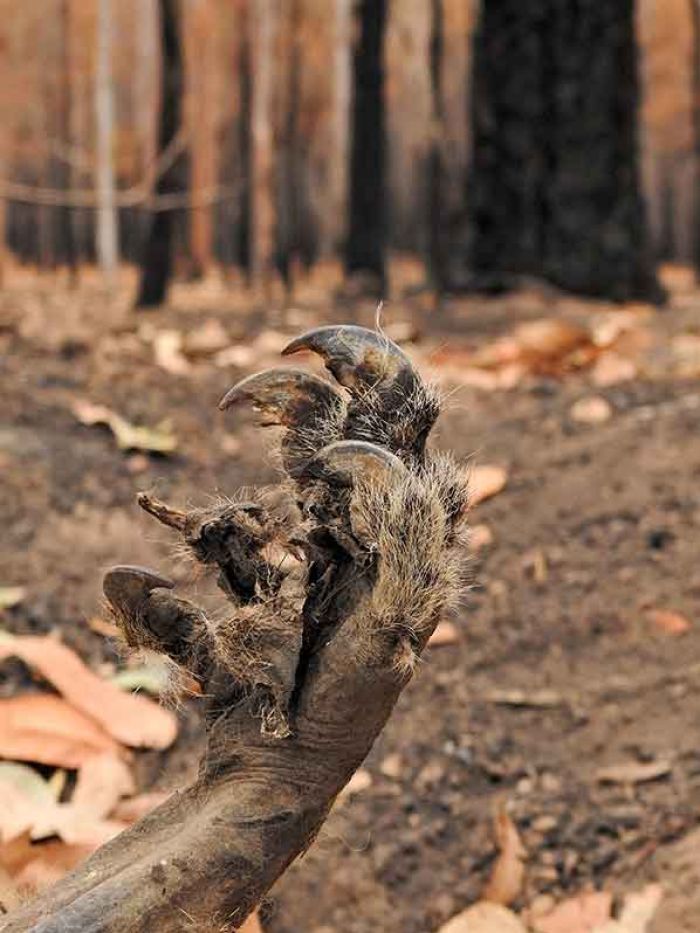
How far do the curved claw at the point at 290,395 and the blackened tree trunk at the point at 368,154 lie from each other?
881 cm

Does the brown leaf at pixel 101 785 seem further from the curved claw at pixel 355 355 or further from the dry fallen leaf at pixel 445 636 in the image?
the curved claw at pixel 355 355

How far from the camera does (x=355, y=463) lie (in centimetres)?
132

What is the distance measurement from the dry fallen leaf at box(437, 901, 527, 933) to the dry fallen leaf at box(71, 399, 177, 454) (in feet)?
6.75

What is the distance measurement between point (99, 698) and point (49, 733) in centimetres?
16

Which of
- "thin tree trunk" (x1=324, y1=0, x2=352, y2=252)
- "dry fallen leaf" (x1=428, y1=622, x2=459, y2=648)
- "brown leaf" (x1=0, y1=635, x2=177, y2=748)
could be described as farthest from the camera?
"thin tree trunk" (x1=324, y1=0, x2=352, y2=252)

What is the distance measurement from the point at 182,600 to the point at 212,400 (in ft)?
10.8

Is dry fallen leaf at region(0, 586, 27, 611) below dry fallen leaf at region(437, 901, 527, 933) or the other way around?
the other way around

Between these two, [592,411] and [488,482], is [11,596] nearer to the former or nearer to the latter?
[488,482]

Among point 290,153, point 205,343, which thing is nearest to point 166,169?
point 205,343

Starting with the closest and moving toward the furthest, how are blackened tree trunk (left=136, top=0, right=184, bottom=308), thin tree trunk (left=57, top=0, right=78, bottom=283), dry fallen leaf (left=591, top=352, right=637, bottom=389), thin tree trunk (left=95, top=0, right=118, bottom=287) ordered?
dry fallen leaf (left=591, top=352, right=637, bottom=389)
blackened tree trunk (left=136, top=0, right=184, bottom=308)
thin tree trunk (left=95, top=0, right=118, bottom=287)
thin tree trunk (left=57, top=0, right=78, bottom=283)

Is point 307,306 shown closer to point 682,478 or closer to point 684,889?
point 682,478

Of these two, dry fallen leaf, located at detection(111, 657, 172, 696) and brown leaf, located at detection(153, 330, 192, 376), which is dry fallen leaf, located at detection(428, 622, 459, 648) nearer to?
dry fallen leaf, located at detection(111, 657, 172, 696)

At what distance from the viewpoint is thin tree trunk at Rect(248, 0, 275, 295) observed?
11.0m

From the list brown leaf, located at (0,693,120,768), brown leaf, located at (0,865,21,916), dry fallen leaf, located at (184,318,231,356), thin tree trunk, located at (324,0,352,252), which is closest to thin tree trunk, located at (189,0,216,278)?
thin tree trunk, located at (324,0,352,252)
